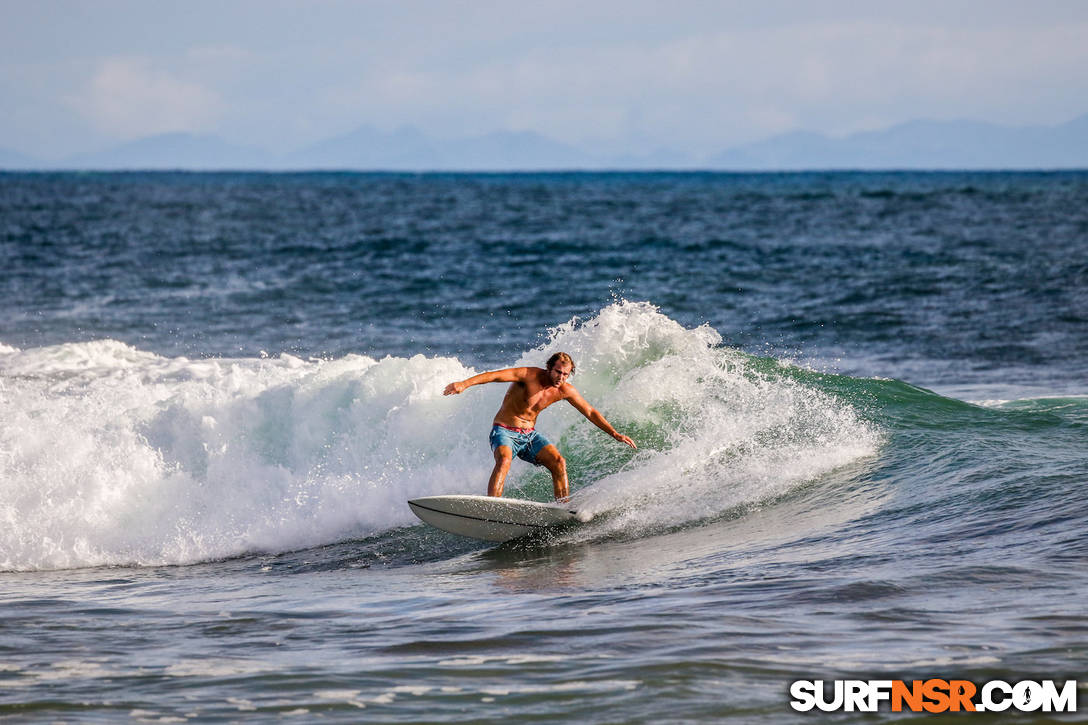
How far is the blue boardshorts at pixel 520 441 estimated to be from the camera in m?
10.2

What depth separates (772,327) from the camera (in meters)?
23.2

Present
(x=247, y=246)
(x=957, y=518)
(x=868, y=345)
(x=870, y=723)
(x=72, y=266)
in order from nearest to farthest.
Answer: (x=870, y=723) → (x=957, y=518) → (x=868, y=345) → (x=72, y=266) → (x=247, y=246)

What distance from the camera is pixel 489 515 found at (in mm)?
9867

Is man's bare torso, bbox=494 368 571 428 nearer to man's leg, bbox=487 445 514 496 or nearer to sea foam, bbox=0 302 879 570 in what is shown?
man's leg, bbox=487 445 514 496

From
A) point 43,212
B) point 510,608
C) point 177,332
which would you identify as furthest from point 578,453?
point 43,212

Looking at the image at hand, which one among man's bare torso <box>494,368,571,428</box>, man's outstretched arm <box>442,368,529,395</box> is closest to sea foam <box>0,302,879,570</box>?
man's bare torso <box>494,368,571,428</box>

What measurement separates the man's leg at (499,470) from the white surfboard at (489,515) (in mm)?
170

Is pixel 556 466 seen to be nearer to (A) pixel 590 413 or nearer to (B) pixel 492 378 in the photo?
(A) pixel 590 413

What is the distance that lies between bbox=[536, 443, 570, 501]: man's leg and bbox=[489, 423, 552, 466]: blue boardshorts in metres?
0.05

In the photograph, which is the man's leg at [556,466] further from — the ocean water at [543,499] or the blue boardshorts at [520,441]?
the ocean water at [543,499]

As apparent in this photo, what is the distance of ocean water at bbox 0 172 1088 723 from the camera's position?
6.12m

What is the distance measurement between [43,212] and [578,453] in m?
63.5

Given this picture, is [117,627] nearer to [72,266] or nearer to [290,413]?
[290,413]

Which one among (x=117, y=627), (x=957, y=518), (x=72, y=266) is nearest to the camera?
(x=117, y=627)
